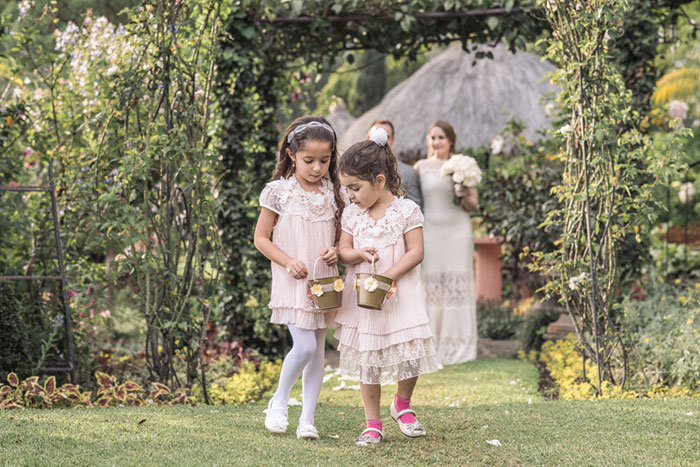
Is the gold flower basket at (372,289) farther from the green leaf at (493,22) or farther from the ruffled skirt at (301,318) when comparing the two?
the green leaf at (493,22)

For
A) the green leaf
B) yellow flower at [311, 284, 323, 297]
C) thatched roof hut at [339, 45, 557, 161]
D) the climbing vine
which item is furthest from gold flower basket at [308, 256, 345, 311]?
thatched roof hut at [339, 45, 557, 161]

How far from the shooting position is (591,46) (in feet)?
14.9

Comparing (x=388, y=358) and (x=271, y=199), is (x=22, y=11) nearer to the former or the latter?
(x=271, y=199)

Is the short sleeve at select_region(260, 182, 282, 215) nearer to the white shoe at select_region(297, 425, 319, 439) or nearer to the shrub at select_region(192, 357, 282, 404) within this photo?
the white shoe at select_region(297, 425, 319, 439)

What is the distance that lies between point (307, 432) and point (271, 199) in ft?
Answer: 3.56

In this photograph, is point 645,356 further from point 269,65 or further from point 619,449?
point 269,65

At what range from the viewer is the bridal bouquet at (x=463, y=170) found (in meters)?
6.07

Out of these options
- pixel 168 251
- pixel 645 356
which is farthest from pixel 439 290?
pixel 168 251

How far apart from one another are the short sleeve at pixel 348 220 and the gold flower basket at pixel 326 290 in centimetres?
35

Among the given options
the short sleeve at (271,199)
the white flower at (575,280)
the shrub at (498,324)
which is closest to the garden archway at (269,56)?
the white flower at (575,280)

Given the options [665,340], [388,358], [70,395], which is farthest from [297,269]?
[665,340]

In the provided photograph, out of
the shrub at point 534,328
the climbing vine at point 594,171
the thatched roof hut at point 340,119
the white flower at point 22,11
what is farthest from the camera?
the thatched roof hut at point 340,119

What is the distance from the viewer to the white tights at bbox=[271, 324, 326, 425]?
11.0 feet

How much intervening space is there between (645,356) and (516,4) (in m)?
2.83
